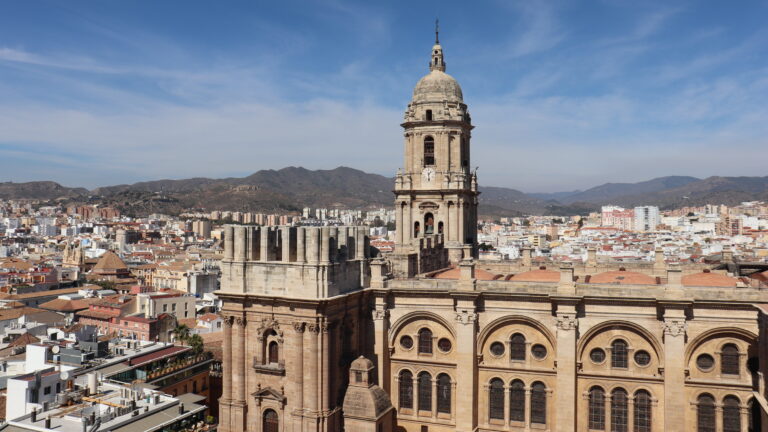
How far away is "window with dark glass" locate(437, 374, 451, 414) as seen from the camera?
1171 inches

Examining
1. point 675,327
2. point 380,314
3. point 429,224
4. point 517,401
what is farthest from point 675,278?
point 429,224

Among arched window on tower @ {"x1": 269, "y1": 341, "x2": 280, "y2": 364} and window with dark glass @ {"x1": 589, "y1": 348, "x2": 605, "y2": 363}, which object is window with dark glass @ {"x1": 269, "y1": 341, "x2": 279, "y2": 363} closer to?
arched window on tower @ {"x1": 269, "y1": 341, "x2": 280, "y2": 364}

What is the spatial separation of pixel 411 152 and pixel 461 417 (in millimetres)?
16878

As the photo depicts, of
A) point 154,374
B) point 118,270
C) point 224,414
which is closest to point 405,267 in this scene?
point 224,414

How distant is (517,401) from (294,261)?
39.9 ft

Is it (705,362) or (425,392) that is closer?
(705,362)

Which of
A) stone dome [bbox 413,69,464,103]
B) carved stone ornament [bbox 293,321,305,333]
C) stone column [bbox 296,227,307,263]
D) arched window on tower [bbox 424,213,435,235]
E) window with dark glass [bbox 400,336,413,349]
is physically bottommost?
window with dark glass [bbox 400,336,413,349]

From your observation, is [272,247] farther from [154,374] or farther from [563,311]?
[154,374]

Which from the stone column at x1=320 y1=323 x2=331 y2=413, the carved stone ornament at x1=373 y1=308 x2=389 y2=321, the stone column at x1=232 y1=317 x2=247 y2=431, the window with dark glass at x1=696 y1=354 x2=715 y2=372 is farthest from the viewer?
the carved stone ornament at x1=373 y1=308 x2=389 y2=321

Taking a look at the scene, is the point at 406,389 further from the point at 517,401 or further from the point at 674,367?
the point at 674,367

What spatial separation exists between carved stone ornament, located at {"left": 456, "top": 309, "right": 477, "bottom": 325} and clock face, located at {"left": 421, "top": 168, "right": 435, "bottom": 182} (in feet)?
39.0

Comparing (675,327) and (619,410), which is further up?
(675,327)

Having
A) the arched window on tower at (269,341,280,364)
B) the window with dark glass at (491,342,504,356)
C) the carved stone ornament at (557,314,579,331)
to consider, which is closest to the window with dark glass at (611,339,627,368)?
the carved stone ornament at (557,314,579,331)

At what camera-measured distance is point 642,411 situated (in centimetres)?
2741
